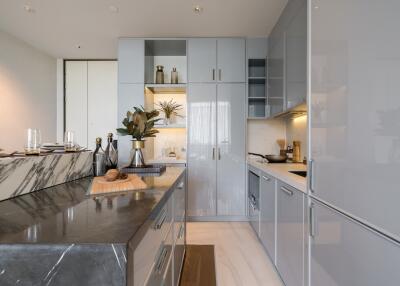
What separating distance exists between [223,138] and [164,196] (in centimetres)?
249

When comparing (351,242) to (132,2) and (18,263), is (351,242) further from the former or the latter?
(132,2)

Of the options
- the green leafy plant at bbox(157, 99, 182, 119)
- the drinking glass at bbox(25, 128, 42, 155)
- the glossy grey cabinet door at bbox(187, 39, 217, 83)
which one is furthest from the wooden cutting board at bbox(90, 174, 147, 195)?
the green leafy plant at bbox(157, 99, 182, 119)

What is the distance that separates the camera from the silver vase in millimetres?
1769

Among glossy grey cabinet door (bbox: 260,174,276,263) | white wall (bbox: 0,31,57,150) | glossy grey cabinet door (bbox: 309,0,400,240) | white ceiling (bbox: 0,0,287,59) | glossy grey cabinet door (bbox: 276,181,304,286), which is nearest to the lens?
glossy grey cabinet door (bbox: 309,0,400,240)

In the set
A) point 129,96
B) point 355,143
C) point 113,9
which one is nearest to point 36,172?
point 355,143

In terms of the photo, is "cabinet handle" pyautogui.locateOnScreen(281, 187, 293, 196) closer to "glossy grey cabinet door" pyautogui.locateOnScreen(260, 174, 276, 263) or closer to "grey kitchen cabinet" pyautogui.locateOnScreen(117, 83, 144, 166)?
"glossy grey cabinet door" pyautogui.locateOnScreen(260, 174, 276, 263)

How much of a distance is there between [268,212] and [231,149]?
1285mm

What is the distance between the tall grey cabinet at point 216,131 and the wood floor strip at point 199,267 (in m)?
0.91

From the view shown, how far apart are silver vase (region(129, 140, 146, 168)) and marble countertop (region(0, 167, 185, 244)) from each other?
0.67 metres

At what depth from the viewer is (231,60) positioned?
348cm

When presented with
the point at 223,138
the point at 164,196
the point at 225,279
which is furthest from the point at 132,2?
the point at 225,279

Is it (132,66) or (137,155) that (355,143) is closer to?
(137,155)

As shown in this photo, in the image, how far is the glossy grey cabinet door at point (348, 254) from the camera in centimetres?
79

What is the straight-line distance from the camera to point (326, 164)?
3.92ft
